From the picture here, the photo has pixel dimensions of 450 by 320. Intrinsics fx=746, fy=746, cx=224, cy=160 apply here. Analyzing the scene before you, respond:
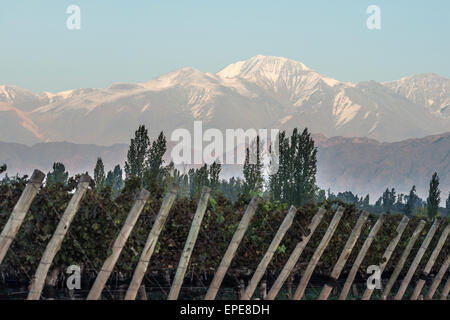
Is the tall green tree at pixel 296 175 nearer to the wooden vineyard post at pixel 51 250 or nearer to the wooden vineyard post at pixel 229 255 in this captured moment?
the wooden vineyard post at pixel 229 255

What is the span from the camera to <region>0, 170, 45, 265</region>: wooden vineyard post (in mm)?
10273

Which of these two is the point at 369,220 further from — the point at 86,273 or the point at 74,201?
the point at 74,201

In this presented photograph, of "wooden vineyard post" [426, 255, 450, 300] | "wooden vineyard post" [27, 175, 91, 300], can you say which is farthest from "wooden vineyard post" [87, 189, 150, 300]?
"wooden vineyard post" [426, 255, 450, 300]

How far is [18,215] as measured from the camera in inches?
408

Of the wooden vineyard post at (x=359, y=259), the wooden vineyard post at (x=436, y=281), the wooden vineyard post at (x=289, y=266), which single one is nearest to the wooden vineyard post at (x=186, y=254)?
the wooden vineyard post at (x=289, y=266)

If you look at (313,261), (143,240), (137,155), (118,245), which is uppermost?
(118,245)

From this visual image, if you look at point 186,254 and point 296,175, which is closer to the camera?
point 186,254

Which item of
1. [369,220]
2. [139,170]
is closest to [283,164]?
[139,170]

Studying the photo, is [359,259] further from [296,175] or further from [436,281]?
[296,175]

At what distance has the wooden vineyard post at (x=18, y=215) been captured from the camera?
10.3 metres

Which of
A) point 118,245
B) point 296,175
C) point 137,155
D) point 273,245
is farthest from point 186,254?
point 137,155
